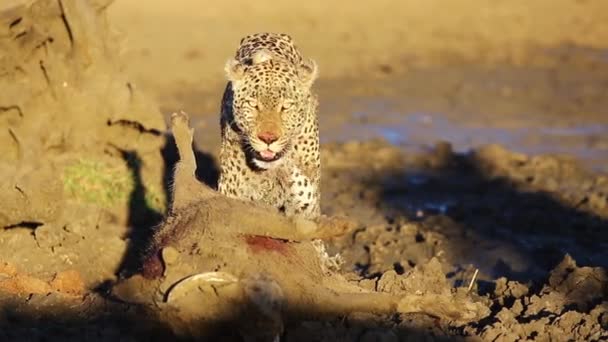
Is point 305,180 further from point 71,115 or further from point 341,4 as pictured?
point 341,4

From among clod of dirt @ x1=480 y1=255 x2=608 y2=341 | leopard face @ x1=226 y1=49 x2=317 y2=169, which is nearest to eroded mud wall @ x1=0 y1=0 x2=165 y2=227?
leopard face @ x1=226 y1=49 x2=317 y2=169

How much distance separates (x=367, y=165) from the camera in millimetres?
11734

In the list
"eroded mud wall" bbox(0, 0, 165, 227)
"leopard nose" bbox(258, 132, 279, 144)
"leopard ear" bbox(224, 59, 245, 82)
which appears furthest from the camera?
"eroded mud wall" bbox(0, 0, 165, 227)

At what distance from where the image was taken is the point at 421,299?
18.5ft

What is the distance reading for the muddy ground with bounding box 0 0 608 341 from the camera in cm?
635

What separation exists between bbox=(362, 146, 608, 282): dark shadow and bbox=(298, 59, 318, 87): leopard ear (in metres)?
1.80

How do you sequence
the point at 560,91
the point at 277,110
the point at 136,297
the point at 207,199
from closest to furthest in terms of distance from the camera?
the point at 136,297
the point at 207,199
the point at 277,110
the point at 560,91

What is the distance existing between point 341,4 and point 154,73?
16.4 ft

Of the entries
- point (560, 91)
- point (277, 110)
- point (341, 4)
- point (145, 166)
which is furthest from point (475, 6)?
point (277, 110)

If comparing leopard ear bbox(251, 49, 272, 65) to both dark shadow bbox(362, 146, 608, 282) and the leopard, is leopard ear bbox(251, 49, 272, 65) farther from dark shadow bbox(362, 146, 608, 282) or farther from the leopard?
dark shadow bbox(362, 146, 608, 282)

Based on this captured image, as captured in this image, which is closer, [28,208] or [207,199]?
[207,199]

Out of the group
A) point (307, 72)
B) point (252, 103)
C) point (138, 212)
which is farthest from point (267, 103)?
point (138, 212)

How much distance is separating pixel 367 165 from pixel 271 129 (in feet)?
15.2

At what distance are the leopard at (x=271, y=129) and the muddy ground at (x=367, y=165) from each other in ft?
2.58
